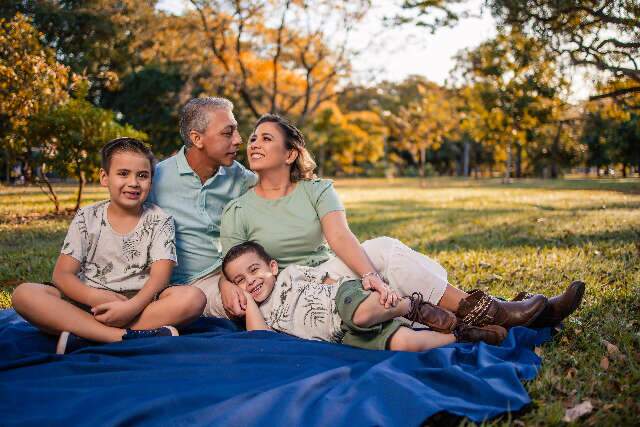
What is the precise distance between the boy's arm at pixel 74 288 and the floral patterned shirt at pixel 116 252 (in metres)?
0.09

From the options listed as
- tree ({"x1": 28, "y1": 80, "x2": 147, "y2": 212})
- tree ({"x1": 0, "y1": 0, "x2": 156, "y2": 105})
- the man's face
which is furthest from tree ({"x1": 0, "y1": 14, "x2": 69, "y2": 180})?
tree ({"x1": 0, "y1": 0, "x2": 156, "y2": 105})

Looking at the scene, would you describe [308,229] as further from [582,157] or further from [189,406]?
[582,157]

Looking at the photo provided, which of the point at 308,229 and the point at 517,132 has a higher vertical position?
the point at 517,132

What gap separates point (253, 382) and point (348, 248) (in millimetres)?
1174

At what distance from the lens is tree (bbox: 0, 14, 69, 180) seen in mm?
10586

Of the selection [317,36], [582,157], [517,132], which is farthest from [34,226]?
[582,157]

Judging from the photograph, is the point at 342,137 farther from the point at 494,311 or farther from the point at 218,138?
the point at 494,311

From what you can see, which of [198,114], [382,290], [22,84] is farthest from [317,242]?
[22,84]

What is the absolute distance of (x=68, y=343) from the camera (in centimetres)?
326

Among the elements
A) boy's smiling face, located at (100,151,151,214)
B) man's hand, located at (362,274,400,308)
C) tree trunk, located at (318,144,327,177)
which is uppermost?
tree trunk, located at (318,144,327,177)

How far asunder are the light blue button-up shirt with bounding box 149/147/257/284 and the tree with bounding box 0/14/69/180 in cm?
769

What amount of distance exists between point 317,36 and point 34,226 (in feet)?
45.5

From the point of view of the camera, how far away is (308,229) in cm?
381

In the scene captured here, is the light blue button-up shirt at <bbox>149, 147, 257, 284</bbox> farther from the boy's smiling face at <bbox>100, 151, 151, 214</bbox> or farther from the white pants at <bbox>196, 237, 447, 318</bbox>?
the white pants at <bbox>196, 237, 447, 318</bbox>
